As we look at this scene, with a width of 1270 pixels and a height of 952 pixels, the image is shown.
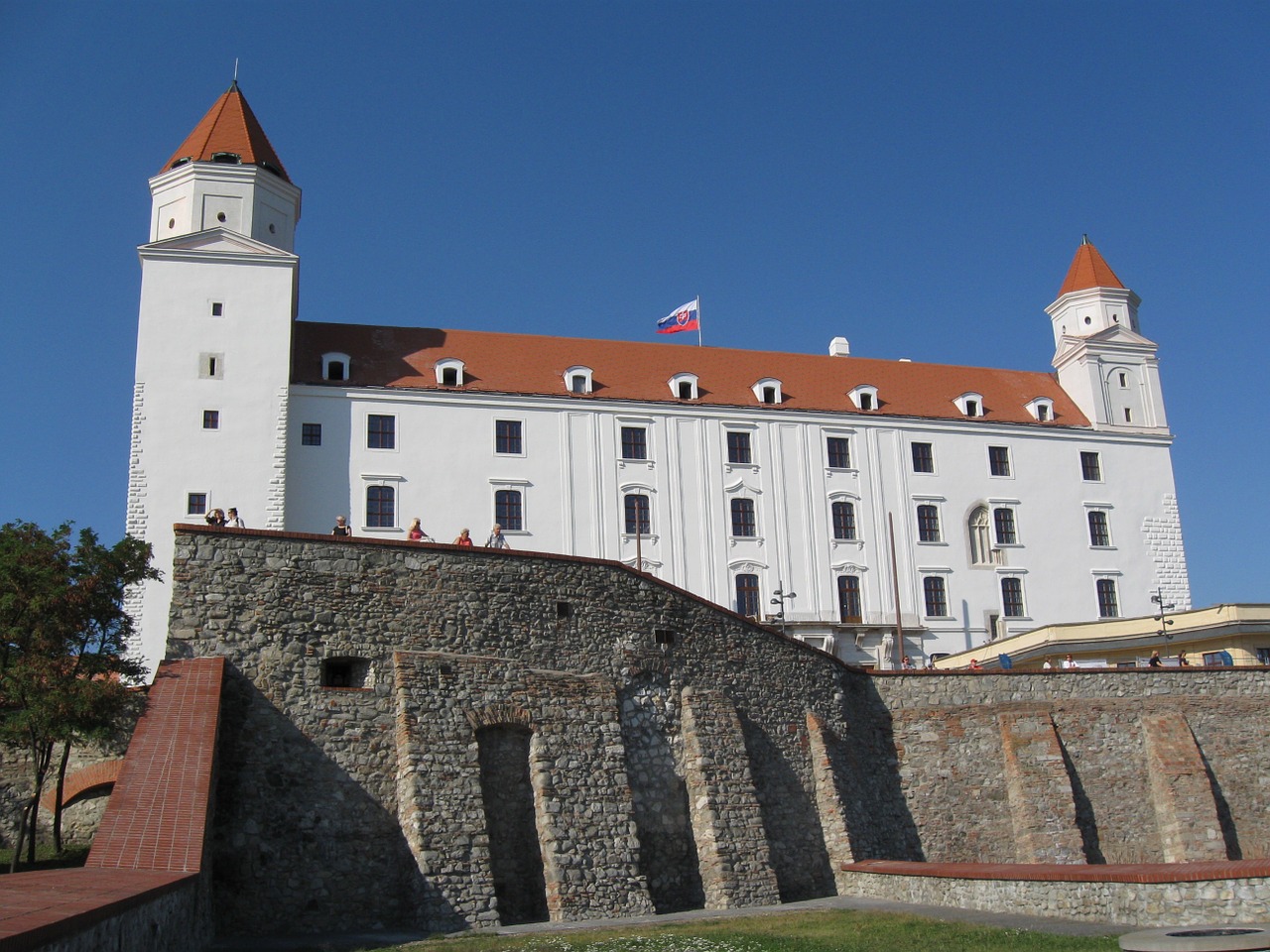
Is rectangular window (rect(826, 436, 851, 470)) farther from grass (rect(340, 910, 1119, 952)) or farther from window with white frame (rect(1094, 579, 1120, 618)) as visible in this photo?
grass (rect(340, 910, 1119, 952))

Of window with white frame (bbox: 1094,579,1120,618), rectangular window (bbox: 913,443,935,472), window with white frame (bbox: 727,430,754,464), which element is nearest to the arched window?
rectangular window (bbox: 913,443,935,472)

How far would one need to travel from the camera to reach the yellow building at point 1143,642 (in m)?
35.2

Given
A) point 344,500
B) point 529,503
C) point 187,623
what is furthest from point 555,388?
point 187,623

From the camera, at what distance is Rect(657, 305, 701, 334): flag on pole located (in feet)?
151

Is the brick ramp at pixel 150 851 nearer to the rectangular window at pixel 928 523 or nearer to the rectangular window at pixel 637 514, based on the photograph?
the rectangular window at pixel 637 514

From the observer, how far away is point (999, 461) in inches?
1793

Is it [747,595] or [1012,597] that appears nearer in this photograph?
[747,595]

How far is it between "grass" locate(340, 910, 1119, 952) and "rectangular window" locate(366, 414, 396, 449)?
23413 millimetres

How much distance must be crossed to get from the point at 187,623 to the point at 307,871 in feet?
13.1

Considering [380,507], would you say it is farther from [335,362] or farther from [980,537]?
[980,537]

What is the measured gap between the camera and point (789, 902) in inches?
867

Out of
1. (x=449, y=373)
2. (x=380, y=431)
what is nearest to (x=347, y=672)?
(x=380, y=431)

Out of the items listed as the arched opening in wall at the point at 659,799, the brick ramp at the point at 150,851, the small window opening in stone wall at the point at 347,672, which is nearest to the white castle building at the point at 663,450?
the small window opening in stone wall at the point at 347,672

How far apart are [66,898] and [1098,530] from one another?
1625 inches
